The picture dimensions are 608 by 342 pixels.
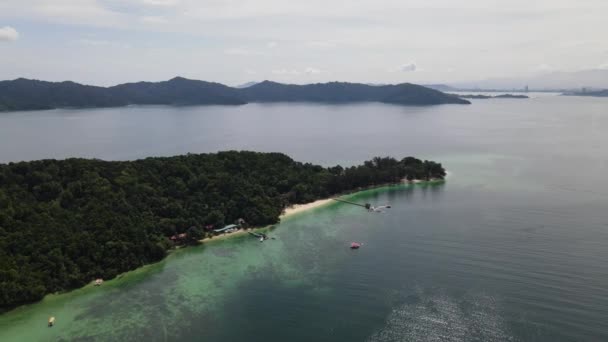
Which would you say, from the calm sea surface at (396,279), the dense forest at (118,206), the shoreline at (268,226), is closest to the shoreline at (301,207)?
the shoreline at (268,226)

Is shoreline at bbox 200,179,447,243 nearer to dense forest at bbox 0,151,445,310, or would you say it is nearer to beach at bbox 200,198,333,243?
beach at bbox 200,198,333,243

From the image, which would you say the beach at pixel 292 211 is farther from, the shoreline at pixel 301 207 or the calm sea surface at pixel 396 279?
the calm sea surface at pixel 396 279

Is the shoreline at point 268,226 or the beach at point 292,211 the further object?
the beach at point 292,211

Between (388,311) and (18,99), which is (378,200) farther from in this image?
(18,99)

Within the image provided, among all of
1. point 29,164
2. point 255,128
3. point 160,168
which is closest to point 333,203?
point 160,168

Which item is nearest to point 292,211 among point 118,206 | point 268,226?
point 268,226

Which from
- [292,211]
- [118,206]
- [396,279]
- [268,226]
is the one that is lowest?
[396,279]

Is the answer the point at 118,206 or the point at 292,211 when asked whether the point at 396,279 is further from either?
the point at 118,206

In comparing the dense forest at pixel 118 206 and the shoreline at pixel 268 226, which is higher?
the dense forest at pixel 118 206

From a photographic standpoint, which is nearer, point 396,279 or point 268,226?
point 396,279
